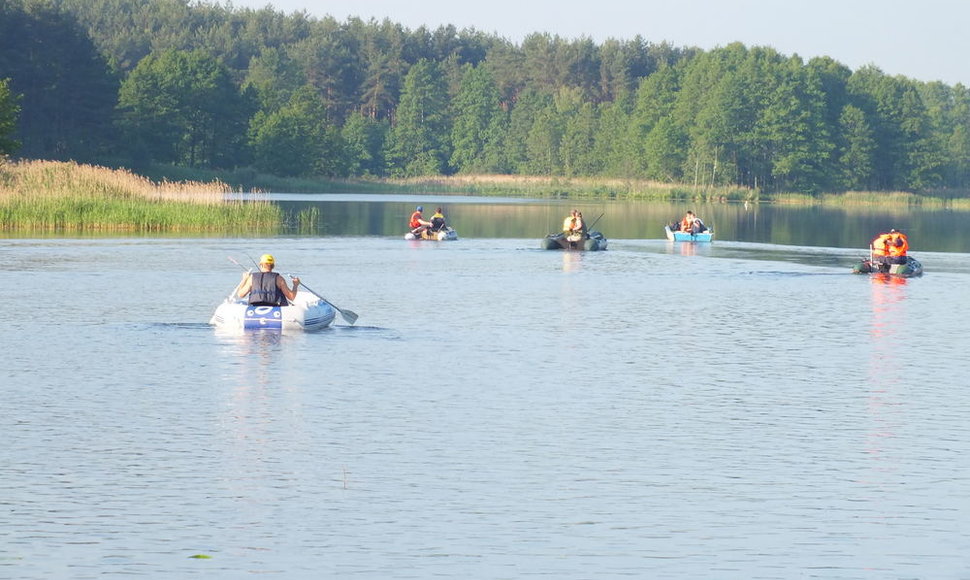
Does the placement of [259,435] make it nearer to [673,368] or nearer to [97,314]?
[673,368]

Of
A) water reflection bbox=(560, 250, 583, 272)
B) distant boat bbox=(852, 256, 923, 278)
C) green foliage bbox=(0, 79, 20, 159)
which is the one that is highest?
green foliage bbox=(0, 79, 20, 159)

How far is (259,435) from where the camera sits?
17.8 meters

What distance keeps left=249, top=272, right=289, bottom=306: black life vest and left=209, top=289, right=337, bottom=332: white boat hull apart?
128mm

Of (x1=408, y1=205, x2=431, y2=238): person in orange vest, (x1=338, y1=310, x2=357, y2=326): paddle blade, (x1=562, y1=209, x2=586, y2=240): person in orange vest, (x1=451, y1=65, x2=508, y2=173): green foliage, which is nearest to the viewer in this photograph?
(x1=338, y1=310, x2=357, y2=326): paddle blade

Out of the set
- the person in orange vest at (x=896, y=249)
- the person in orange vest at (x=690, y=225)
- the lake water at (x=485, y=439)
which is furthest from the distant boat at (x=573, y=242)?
the lake water at (x=485, y=439)

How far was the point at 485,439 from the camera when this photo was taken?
696 inches

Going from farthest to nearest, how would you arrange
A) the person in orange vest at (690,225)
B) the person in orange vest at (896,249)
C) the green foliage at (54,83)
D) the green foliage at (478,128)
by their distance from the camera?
the green foliage at (478,128) → the green foliage at (54,83) → the person in orange vest at (690,225) → the person in orange vest at (896,249)

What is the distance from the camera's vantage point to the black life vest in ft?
90.1

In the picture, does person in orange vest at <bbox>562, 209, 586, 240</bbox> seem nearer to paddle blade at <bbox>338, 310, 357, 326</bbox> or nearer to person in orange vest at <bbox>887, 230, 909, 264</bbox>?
person in orange vest at <bbox>887, 230, 909, 264</bbox>

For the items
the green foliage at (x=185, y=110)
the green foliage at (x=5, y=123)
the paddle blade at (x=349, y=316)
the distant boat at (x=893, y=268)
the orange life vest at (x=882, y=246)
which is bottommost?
the paddle blade at (x=349, y=316)

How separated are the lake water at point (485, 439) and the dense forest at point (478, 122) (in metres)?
77.9

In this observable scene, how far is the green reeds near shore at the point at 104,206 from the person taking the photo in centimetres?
6012

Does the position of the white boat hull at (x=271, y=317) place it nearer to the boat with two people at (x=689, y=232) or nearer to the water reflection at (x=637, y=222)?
the water reflection at (x=637, y=222)

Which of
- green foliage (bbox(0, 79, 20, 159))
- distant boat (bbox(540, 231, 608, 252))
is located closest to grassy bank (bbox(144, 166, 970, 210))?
green foliage (bbox(0, 79, 20, 159))
